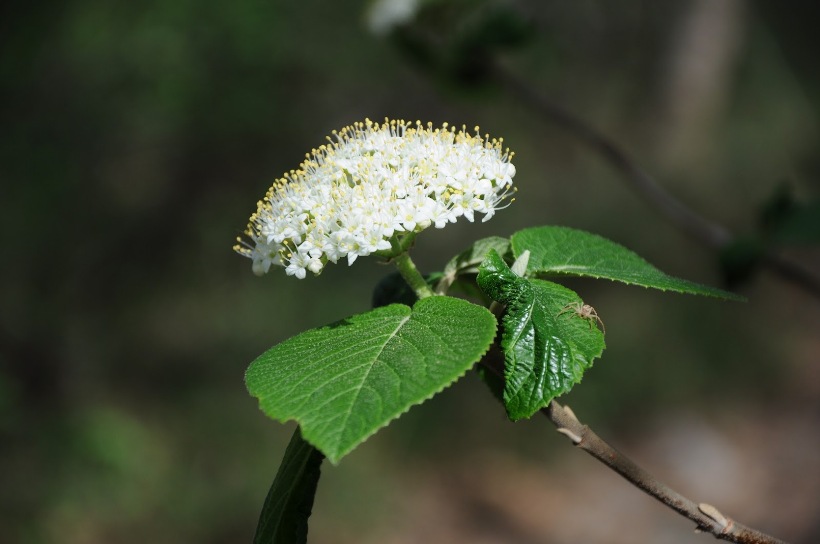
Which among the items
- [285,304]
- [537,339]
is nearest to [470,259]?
[537,339]

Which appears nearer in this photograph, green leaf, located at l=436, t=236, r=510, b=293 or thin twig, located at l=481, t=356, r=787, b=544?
thin twig, located at l=481, t=356, r=787, b=544

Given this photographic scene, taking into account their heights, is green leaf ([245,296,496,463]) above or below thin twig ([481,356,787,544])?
above

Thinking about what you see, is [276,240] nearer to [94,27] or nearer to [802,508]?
[802,508]

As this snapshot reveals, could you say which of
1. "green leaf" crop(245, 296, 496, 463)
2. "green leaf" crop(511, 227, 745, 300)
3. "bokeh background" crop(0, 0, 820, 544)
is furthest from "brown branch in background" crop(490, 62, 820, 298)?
"bokeh background" crop(0, 0, 820, 544)

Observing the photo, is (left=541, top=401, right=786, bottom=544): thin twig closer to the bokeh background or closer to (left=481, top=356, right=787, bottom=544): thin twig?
(left=481, top=356, right=787, bottom=544): thin twig

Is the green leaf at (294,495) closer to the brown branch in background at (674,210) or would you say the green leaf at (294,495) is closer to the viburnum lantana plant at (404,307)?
the viburnum lantana plant at (404,307)

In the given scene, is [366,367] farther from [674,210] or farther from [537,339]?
[674,210]

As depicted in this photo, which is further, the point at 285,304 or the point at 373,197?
the point at 285,304

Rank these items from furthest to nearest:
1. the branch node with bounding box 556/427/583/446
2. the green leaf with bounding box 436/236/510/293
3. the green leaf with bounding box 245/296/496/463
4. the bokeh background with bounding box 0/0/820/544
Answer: the bokeh background with bounding box 0/0/820/544 → the green leaf with bounding box 436/236/510/293 → the branch node with bounding box 556/427/583/446 → the green leaf with bounding box 245/296/496/463

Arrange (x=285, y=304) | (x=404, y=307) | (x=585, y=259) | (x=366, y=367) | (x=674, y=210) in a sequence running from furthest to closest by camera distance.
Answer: (x=285, y=304), (x=674, y=210), (x=585, y=259), (x=404, y=307), (x=366, y=367)
